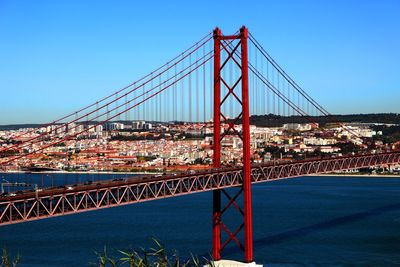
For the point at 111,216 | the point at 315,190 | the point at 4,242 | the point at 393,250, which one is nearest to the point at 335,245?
the point at 393,250

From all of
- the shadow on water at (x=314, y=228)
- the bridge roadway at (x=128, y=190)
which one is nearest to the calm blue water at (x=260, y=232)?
the shadow on water at (x=314, y=228)

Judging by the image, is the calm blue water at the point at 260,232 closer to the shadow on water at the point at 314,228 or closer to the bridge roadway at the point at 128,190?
the shadow on water at the point at 314,228

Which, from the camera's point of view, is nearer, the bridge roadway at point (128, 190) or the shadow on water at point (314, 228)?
the bridge roadway at point (128, 190)

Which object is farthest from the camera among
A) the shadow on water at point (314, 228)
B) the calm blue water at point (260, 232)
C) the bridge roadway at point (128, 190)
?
the shadow on water at point (314, 228)

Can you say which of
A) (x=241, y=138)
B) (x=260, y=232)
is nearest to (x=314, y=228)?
(x=260, y=232)

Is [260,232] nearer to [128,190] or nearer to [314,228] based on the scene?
[314,228]

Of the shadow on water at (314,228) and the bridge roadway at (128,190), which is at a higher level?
the bridge roadway at (128,190)

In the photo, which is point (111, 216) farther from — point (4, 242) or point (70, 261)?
point (70, 261)
